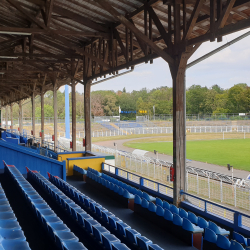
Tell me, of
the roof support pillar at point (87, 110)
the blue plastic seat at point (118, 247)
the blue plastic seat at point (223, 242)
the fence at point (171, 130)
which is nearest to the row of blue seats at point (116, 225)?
the blue plastic seat at point (118, 247)

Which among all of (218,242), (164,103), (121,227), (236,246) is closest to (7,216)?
(121,227)

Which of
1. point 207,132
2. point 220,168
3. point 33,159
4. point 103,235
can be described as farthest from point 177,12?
point 207,132

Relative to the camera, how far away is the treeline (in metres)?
84.6

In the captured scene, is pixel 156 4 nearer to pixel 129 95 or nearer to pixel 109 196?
pixel 109 196

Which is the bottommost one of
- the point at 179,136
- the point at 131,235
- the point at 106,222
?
the point at 106,222

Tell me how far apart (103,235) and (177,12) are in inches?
255

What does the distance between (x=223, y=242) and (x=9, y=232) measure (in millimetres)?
4003

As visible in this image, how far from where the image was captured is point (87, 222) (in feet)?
21.9

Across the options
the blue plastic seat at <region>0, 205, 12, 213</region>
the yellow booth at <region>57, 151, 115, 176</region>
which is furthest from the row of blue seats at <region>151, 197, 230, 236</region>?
the yellow booth at <region>57, 151, 115, 176</region>

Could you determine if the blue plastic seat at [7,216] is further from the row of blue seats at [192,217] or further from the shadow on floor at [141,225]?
the row of blue seats at [192,217]

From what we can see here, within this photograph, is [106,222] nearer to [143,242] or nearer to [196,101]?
[143,242]

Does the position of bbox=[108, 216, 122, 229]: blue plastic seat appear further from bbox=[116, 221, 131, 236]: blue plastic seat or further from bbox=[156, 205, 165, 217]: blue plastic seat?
bbox=[156, 205, 165, 217]: blue plastic seat

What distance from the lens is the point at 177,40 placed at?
29.7 feet

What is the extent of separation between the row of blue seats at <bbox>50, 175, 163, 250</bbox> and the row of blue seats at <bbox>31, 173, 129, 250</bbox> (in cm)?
49
